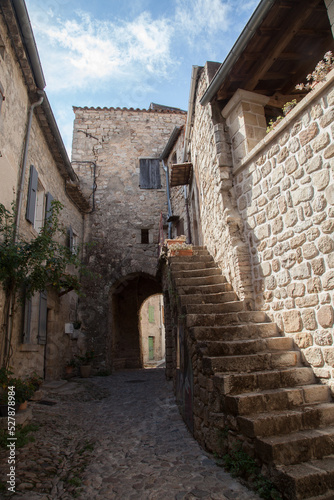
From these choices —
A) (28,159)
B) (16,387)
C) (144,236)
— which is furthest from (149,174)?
(16,387)

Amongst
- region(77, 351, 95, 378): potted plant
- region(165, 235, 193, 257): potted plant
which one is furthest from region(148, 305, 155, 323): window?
region(165, 235, 193, 257): potted plant

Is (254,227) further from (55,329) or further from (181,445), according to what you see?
(55,329)

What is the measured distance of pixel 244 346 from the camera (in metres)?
3.49

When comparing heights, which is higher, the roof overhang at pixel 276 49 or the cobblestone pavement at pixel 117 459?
the roof overhang at pixel 276 49

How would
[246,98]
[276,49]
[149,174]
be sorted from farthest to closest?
[149,174] → [246,98] → [276,49]

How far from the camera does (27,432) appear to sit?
3.74 meters

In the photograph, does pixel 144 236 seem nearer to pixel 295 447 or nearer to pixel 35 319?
pixel 35 319

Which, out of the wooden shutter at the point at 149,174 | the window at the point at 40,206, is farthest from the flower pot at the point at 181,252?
the wooden shutter at the point at 149,174

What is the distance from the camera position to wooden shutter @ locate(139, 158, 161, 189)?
12438 millimetres

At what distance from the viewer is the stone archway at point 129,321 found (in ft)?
42.5

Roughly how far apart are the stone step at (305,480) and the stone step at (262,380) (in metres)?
0.77

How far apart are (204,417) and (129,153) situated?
11.2 meters

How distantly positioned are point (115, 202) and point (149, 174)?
182 centimetres

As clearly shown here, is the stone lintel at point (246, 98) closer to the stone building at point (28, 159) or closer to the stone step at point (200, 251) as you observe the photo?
the stone step at point (200, 251)
